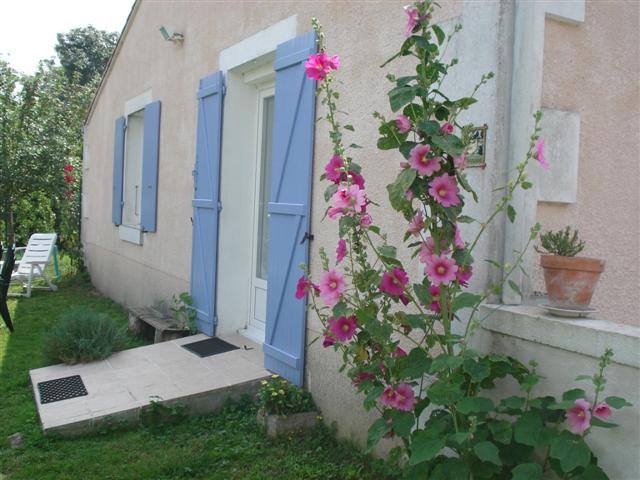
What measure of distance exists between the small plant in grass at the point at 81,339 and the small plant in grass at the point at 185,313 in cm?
66

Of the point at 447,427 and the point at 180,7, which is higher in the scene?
the point at 180,7

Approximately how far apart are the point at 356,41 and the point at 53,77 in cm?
1086

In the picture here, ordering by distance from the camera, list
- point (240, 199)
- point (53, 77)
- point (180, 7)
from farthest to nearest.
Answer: point (53, 77) → point (180, 7) → point (240, 199)

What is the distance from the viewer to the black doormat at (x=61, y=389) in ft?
13.6

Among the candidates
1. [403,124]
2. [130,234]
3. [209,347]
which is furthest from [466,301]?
[130,234]

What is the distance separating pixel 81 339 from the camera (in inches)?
191

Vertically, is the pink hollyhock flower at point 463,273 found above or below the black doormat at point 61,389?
above

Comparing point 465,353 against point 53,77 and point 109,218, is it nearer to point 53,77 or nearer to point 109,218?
point 109,218

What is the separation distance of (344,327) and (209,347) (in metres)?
2.59

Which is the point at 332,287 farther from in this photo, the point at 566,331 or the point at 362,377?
the point at 566,331

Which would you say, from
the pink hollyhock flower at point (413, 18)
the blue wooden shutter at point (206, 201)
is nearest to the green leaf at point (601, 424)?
the pink hollyhock flower at point (413, 18)

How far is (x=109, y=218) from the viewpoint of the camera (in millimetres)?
9055

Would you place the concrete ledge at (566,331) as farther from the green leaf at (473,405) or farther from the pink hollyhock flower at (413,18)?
the pink hollyhock flower at (413,18)

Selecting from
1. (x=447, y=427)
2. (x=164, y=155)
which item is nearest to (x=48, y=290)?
(x=164, y=155)
